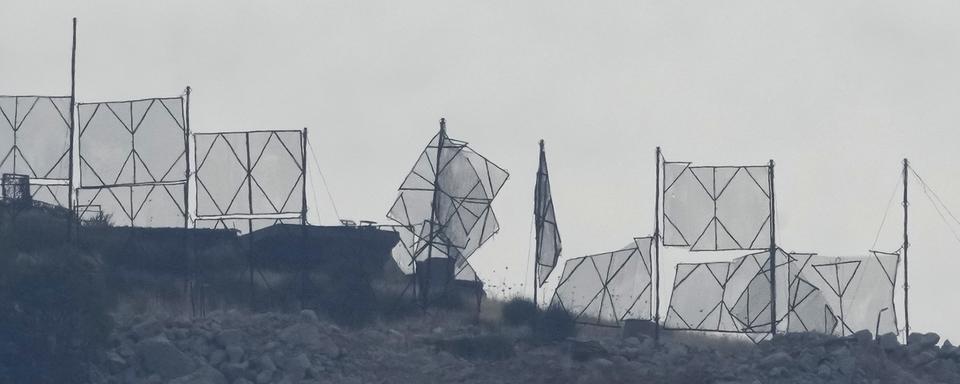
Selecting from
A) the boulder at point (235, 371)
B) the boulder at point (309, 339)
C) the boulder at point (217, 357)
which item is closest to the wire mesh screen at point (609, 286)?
the boulder at point (309, 339)

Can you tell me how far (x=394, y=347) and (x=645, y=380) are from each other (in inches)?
178

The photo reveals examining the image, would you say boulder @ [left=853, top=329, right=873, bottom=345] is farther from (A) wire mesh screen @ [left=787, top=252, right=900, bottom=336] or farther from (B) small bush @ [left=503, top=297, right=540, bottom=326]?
(B) small bush @ [left=503, top=297, right=540, bottom=326]

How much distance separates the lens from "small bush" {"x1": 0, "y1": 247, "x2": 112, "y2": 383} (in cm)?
2955

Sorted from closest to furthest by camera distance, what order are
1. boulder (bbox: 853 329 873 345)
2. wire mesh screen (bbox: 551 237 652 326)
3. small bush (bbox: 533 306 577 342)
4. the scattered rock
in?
the scattered rock, boulder (bbox: 853 329 873 345), small bush (bbox: 533 306 577 342), wire mesh screen (bbox: 551 237 652 326)

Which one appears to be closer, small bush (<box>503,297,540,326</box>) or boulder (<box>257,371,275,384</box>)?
boulder (<box>257,371,275,384</box>)

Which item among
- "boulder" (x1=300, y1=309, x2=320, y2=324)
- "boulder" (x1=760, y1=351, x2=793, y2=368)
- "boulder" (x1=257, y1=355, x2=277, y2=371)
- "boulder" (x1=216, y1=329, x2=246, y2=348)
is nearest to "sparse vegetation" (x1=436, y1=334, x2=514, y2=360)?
"boulder" (x1=300, y1=309, x2=320, y2=324)

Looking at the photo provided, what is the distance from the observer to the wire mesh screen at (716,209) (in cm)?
3494

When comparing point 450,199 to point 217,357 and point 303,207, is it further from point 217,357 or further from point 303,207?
point 217,357

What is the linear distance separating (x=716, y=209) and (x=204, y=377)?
10.1m

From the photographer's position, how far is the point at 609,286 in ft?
118

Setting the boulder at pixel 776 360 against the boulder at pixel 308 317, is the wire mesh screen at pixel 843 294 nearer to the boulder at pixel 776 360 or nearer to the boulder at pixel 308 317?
the boulder at pixel 776 360

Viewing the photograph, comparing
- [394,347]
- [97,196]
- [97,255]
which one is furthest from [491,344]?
[97,196]

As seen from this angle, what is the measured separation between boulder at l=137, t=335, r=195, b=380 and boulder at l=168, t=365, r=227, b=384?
23 centimetres

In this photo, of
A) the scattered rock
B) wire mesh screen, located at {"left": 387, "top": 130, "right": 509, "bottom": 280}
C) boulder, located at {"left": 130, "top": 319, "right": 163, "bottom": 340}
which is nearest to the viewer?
boulder, located at {"left": 130, "top": 319, "right": 163, "bottom": 340}
